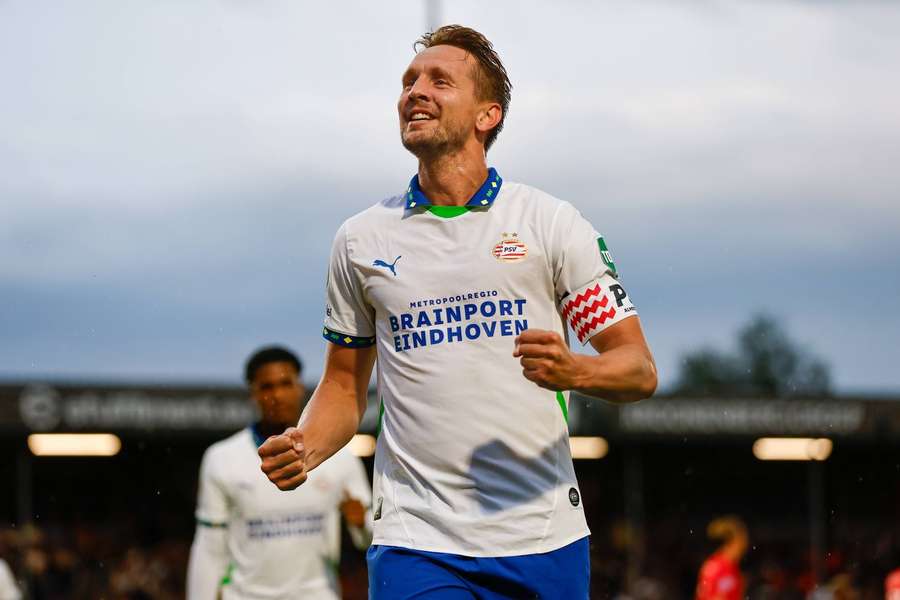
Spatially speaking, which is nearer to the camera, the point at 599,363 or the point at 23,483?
the point at 599,363

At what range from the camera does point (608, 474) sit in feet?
114

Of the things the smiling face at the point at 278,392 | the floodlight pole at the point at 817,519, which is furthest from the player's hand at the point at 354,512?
the floodlight pole at the point at 817,519

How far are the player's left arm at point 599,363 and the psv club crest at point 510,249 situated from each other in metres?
0.33

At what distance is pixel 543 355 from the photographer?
3594 mm

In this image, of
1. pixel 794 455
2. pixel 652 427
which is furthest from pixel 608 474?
pixel 652 427

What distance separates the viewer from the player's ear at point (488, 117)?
15.0ft

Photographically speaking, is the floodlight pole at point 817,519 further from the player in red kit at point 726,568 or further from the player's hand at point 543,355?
the player's hand at point 543,355

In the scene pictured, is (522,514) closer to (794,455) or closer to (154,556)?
(154,556)

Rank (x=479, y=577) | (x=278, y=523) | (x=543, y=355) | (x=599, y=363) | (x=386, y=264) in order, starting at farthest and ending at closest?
(x=278, y=523) → (x=386, y=264) → (x=479, y=577) → (x=599, y=363) → (x=543, y=355)

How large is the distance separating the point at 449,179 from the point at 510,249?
34 cm

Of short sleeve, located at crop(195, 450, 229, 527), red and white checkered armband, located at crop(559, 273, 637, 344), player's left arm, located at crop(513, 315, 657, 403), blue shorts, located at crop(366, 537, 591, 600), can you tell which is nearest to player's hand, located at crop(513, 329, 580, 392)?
player's left arm, located at crop(513, 315, 657, 403)

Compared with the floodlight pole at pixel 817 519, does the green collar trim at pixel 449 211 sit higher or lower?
higher

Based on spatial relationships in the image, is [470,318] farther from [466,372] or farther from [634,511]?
[634,511]

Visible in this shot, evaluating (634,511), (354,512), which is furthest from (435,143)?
(634,511)
